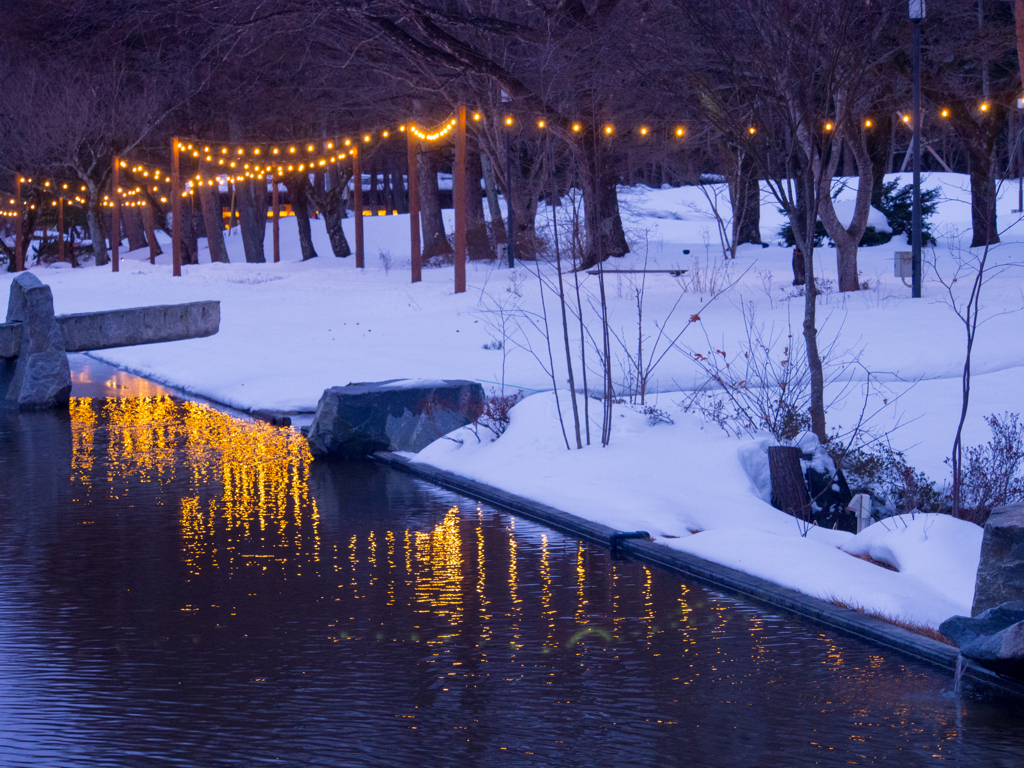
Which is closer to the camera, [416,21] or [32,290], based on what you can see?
[32,290]

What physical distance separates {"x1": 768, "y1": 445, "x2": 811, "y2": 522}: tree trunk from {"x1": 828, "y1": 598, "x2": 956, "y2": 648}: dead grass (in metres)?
2.43

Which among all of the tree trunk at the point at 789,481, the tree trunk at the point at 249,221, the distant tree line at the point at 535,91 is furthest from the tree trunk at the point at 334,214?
the tree trunk at the point at 789,481

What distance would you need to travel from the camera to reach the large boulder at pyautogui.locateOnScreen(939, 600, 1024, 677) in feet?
15.8

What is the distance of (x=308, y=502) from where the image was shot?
9172 millimetres

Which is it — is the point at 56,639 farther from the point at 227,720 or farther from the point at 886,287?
the point at 886,287

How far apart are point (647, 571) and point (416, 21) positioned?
19362 millimetres

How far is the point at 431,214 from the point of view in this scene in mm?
40031

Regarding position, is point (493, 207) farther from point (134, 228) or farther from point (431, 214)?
point (134, 228)

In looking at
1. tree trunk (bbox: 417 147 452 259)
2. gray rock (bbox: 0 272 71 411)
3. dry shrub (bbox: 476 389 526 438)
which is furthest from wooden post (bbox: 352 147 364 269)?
dry shrub (bbox: 476 389 526 438)

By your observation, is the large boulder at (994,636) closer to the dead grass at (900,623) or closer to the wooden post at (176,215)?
the dead grass at (900,623)

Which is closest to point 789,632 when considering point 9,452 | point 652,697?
point 652,697

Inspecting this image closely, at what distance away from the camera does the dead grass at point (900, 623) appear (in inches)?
221

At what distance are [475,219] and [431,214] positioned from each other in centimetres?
154

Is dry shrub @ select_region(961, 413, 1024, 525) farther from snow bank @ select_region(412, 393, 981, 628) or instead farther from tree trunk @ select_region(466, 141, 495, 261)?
tree trunk @ select_region(466, 141, 495, 261)
